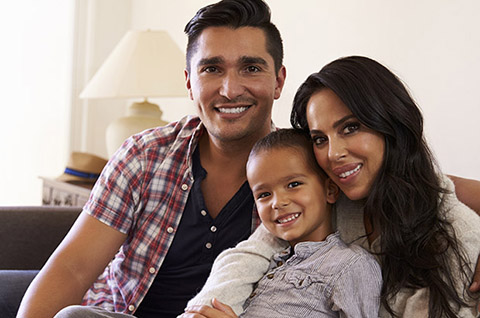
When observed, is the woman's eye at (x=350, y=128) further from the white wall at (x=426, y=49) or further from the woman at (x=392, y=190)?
the white wall at (x=426, y=49)

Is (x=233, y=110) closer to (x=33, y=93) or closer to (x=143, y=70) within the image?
(x=143, y=70)

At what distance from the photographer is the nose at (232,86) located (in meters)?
1.77

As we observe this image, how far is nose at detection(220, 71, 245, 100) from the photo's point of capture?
69.7 inches

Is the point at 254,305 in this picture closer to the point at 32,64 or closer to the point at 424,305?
the point at 424,305

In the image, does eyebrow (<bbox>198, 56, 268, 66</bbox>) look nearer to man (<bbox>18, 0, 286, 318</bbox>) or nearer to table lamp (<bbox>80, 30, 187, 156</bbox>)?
man (<bbox>18, 0, 286, 318</bbox>)

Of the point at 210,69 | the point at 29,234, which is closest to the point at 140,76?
the point at 29,234

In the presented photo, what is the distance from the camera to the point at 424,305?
4.39 feet

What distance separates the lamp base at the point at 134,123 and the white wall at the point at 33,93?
1.13m

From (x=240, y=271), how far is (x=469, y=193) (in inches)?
21.1

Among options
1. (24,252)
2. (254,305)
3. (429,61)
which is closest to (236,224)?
(254,305)

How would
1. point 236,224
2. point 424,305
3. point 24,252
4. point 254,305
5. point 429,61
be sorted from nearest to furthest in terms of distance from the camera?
point 424,305, point 254,305, point 236,224, point 24,252, point 429,61

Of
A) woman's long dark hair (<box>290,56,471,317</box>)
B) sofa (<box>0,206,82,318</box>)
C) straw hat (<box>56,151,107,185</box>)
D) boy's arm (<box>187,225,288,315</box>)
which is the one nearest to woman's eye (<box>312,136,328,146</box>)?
woman's long dark hair (<box>290,56,471,317</box>)

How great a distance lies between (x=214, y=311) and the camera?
140cm

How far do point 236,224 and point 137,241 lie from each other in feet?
0.92
